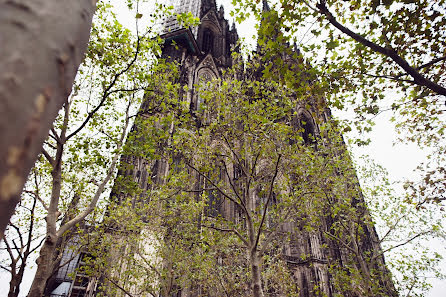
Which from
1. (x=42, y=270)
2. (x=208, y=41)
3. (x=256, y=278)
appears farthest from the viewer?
(x=208, y=41)

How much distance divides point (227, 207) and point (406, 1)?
43.1ft

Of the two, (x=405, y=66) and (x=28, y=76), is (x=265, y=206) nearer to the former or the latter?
(x=405, y=66)

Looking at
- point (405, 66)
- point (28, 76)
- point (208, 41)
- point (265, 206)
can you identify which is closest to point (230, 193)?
point (265, 206)

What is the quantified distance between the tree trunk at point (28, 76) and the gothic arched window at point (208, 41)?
25993 millimetres

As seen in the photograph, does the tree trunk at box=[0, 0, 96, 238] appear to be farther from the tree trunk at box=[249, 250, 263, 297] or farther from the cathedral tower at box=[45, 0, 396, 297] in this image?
the tree trunk at box=[249, 250, 263, 297]

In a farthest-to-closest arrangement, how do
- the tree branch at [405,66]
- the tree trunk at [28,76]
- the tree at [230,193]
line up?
the tree at [230,193], the tree branch at [405,66], the tree trunk at [28,76]

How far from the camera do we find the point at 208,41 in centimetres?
2712

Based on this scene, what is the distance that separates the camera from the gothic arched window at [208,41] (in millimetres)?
26094

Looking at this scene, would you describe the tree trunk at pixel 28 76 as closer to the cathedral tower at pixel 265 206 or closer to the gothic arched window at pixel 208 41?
the cathedral tower at pixel 265 206

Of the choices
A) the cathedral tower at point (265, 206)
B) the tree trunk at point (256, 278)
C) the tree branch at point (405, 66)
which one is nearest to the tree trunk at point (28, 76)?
the tree branch at point (405, 66)

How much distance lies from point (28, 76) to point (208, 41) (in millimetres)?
28746

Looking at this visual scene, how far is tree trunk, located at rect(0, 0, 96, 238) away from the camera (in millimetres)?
415

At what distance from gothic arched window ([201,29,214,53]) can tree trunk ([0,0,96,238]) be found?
85.3ft

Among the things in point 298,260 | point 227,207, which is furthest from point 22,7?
point 298,260
